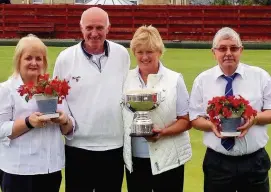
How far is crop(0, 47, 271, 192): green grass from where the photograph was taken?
22.4 feet

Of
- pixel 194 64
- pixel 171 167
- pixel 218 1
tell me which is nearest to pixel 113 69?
pixel 171 167

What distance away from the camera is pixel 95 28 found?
13.8ft

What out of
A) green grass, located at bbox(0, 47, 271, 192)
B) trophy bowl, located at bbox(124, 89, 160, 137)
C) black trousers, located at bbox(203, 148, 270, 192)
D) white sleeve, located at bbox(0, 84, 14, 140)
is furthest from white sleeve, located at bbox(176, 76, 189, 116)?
green grass, located at bbox(0, 47, 271, 192)

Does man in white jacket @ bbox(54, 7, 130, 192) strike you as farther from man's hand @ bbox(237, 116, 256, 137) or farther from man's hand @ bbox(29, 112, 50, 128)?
man's hand @ bbox(237, 116, 256, 137)

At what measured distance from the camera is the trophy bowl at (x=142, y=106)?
158 inches

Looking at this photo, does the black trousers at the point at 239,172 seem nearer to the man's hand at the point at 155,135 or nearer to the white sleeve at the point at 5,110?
the man's hand at the point at 155,135

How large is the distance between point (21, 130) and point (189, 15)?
2149 centimetres

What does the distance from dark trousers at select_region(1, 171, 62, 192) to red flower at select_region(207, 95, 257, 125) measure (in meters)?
0.99

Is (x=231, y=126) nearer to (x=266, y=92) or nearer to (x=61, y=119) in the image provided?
(x=266, y=92)

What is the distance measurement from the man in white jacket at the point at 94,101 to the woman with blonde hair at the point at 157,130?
0.30ft

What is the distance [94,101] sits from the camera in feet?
13.9

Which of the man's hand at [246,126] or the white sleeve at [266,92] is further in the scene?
the white sleeve at [266,92]

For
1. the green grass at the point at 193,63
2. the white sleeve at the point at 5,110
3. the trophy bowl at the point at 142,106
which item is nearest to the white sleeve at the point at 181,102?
the trophy bowl at the point at 142,106

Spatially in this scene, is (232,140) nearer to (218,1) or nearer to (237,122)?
(237,122)
